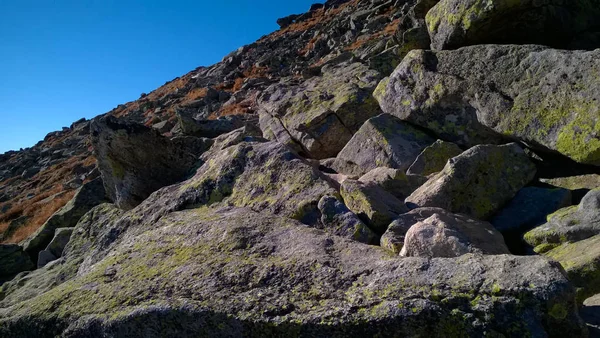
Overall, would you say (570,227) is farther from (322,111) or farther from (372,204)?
(322,111)

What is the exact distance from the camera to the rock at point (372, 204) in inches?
239

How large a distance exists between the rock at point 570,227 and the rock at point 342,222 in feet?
8.51

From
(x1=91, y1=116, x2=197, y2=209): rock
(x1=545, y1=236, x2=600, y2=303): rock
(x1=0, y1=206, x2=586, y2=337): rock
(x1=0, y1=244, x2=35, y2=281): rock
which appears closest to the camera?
(x1=0, y1=206, x2=586, y2=337): rock

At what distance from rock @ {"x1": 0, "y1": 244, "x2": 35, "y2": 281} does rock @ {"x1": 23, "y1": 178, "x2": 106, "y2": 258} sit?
1.49 feet

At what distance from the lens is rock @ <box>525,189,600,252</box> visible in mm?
5961

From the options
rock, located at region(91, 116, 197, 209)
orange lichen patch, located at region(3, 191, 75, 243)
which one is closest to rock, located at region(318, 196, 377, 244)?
rock, located at region(91, 116, 197, 209)

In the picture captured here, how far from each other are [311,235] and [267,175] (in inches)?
90.2

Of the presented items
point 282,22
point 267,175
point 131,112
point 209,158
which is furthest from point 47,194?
point 282,22

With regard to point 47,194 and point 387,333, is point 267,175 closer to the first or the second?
point 387,333

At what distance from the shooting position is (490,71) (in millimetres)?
9023

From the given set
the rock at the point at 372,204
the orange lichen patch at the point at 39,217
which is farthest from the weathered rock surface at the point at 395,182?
the orange lichen patch at the point at 39,217

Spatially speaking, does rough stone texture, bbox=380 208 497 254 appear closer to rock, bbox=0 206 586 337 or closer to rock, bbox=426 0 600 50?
rock, bbox=0 206 586 337

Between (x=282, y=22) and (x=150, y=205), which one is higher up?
(x=282, y=22)

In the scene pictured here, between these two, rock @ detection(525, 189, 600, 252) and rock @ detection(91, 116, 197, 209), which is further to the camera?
rock @ detection(91, 116, 197, 209)
